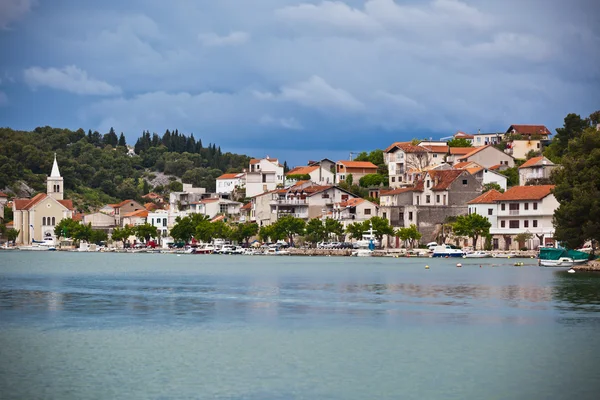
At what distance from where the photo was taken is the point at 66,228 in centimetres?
15162

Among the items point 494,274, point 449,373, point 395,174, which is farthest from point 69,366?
point 395,174

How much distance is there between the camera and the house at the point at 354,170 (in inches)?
5290

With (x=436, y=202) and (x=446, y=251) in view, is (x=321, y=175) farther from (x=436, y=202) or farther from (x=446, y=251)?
(x=446, y=251)

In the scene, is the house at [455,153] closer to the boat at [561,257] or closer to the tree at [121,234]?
the tree at [121,234]

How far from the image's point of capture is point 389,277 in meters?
64.2

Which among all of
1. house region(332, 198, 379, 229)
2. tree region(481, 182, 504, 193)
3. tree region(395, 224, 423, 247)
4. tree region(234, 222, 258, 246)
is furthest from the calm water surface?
tree region(234, 222, 258, 246)

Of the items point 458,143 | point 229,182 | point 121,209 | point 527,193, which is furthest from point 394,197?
point 121,209

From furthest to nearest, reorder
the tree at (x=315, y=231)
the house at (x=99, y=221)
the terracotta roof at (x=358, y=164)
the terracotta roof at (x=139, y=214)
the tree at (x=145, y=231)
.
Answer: the house at (x=99, y=221) < the terracotta roof at (x=139, y=214) < the tree at (x=145, y=231) < the terracotta roof at (x=358, y=164) < the tree at (x=315, y=231)

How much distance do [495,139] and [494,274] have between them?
81250 millimetres

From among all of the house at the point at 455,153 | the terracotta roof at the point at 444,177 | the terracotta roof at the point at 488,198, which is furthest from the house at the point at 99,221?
the terracotta roof at the point at 488,198

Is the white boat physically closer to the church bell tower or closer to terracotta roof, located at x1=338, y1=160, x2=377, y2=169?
terracotta roof, located at x1=338, y1=160, x2=377, y2=169

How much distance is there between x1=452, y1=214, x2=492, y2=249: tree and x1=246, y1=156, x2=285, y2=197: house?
152ft

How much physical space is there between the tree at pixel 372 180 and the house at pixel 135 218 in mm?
39930

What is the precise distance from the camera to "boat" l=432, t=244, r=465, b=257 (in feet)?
314
